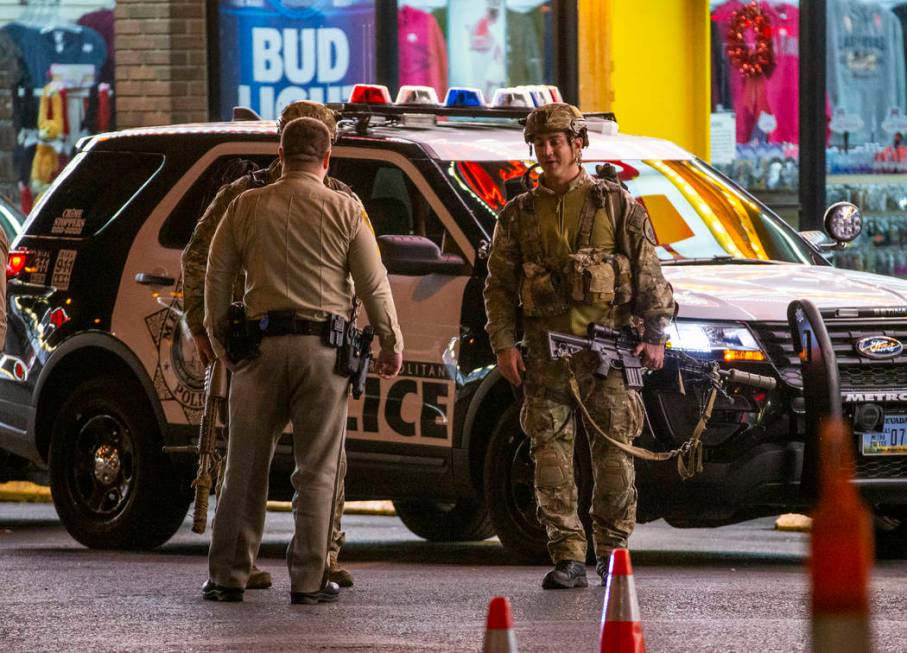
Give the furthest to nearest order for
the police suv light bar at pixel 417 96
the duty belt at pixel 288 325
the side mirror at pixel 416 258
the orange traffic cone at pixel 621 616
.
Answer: the police suv light bar at pixel 417 96
the side mirror at pixel 416 258
the duty belt at pixel 288 325
the orange traffic cone at pixel 621 616

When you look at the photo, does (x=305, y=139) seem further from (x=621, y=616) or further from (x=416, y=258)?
(x=621, y=616)

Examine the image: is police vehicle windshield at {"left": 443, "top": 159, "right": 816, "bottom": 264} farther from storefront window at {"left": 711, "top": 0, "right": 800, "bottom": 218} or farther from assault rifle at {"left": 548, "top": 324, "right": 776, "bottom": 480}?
storefront window at {"left": 711, "top": 0, "right": 800, "bottom": 218}

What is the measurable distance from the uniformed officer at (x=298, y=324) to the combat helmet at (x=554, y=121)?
883 mm

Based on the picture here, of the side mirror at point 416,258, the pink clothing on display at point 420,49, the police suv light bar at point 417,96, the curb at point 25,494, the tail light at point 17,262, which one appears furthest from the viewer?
the pink clothing on display at point 420,49

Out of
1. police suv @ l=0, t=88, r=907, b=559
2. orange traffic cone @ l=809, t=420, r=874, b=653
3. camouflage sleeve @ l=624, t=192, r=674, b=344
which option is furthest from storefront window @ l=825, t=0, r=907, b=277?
orange traffic cone @ l=809, t=420, r=874, b=653

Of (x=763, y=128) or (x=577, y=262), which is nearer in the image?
(x=577, y=262)

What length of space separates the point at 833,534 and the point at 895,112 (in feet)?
42.1

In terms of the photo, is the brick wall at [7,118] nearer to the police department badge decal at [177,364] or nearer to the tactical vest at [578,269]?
the police department badge decal at [177,364]

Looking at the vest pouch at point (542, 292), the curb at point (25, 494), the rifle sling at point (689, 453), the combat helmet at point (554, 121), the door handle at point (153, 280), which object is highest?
the combat helmet at point (554, 121)

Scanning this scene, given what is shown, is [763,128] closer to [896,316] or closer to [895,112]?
[895,112]

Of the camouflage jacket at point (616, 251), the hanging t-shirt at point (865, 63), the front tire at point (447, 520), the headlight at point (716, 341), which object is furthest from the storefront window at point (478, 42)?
the camouflage jacket at point (616, 251)

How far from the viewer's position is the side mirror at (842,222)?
1005 cm

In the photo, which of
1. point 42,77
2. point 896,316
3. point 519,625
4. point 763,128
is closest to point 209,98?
point 42,77

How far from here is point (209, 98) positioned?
16094 millimetres
